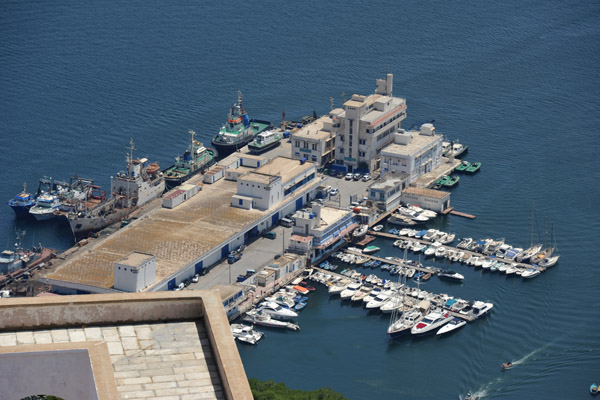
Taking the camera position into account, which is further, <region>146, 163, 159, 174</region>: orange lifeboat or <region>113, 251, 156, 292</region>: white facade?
<region>146, 163, 159, 174</region>: orange lifeboat

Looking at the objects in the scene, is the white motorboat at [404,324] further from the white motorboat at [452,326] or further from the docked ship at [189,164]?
the docked ship at [189,164]

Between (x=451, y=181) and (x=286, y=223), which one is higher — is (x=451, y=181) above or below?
above

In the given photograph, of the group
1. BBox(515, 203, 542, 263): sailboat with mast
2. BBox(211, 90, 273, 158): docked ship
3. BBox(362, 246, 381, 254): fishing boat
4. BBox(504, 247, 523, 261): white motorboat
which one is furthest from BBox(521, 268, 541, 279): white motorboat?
BBox(211, 90, 273, 158): docked ship

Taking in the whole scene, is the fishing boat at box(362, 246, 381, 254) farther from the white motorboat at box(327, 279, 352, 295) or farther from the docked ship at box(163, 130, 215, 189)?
the docked ship at box(163, 130, 215, 189)

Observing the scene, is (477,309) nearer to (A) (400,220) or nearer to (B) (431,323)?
(B) (431,323)

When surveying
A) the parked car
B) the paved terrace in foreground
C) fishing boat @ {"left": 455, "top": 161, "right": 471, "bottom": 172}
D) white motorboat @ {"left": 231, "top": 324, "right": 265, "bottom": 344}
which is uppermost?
the paved terrace in foreground

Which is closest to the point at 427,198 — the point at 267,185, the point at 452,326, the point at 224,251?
the point at 267,185
